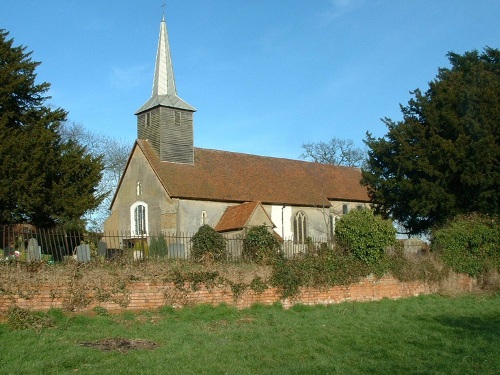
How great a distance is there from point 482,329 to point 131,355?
8102mm

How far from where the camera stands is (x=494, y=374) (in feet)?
29.1

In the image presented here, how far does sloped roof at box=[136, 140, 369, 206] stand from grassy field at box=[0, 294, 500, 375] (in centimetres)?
2000

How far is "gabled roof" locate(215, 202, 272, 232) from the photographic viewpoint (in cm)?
3359

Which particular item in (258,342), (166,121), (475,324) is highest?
(166,121)

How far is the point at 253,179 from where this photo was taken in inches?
1575

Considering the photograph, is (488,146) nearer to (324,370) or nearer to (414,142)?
(414,142)

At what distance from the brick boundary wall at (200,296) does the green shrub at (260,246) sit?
4.10 ft

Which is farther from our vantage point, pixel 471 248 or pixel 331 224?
pixel 331 224

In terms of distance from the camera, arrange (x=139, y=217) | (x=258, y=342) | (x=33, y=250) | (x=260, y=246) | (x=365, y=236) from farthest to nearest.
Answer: (x=139, y=217)
(x=365, y=236)
(x=260, y=246)
(x=33, y=250)
(x=258, y=342)

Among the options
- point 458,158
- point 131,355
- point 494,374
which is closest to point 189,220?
point 458,158

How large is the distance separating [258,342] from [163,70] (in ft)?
104

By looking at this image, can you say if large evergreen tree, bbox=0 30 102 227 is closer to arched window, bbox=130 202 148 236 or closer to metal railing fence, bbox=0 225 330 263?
arched window, bbox=130 202 148 236

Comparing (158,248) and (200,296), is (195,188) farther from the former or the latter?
(200,296)

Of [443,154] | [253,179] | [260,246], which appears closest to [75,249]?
[260,246]
